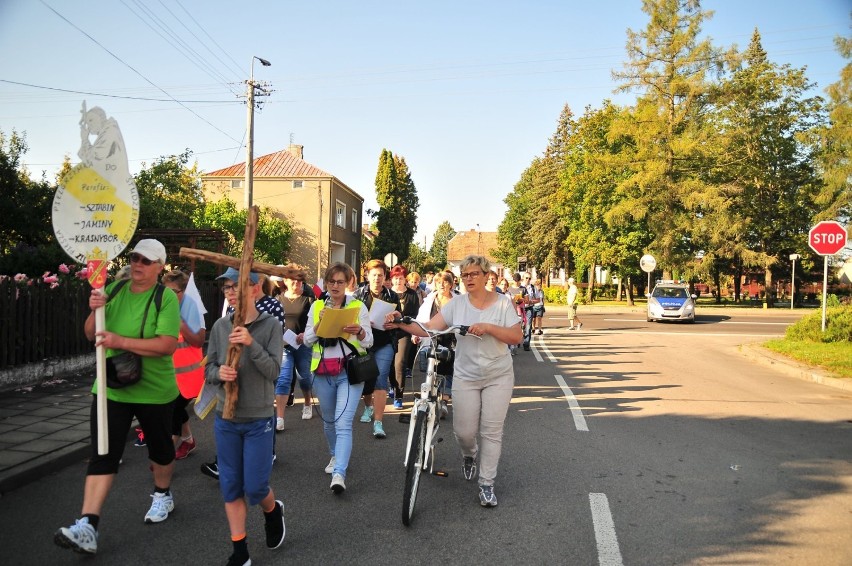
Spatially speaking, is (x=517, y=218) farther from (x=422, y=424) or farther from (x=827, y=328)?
(x=422, y=424)

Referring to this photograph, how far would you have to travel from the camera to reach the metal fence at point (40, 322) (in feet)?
30.1

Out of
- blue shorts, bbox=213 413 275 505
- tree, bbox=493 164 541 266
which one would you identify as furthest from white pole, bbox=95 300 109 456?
tree, bbox=493 164 541 266

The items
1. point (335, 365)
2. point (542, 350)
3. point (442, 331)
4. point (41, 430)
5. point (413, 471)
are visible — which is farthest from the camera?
point (542, 350)

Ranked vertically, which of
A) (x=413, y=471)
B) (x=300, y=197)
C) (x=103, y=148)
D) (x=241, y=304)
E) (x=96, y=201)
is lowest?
(x=413, y=471)

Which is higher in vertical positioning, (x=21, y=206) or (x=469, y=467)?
(x=21, y=206)

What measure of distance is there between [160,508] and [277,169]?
43.6 m

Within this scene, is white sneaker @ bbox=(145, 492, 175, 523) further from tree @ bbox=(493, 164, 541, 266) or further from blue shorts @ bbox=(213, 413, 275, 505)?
tree @ bbox=(493, 164, 541, 266)

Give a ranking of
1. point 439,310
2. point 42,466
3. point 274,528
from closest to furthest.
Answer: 1. point 274,528
2. point 42,466
3. point 439,310

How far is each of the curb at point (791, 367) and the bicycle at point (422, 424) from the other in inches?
365

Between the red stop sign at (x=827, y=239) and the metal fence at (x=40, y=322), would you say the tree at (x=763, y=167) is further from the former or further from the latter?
the metal fence at (x=40, y=322)

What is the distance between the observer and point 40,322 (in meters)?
9.90

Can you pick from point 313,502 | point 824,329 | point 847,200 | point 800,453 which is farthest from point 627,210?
point 313,502

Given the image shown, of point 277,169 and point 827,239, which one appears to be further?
point 277,169

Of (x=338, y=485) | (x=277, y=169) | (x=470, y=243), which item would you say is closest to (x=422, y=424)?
(x=338, y=485)
